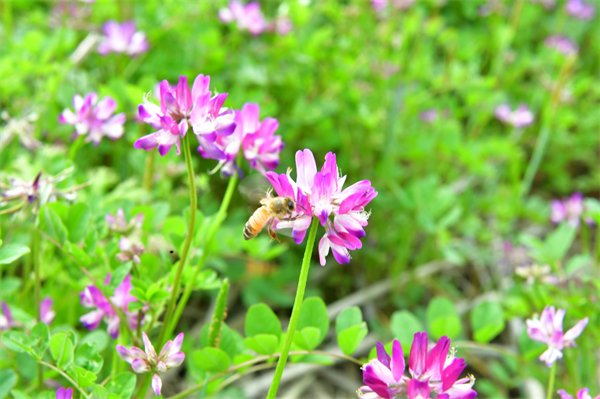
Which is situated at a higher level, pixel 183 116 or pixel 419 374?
pixel 183 116

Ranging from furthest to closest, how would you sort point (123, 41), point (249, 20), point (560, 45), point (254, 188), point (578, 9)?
1. point (578, 9)
2. point (560, 45)
3. point (249, 20)
4. point (123, 41)
5. point (254, 188)

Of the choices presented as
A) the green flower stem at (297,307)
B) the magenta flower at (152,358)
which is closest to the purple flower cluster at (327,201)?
the green flower stem at (297,307)

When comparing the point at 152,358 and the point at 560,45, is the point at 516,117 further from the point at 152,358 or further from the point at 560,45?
the point at 152,358

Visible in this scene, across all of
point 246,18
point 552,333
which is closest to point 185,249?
point 552,333

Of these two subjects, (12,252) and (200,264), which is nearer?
(12,252)

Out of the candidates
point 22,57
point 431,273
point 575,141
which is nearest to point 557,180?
point 575,141

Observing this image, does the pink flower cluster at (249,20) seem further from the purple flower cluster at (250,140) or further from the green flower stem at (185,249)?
the green flower stem at (185,249)
